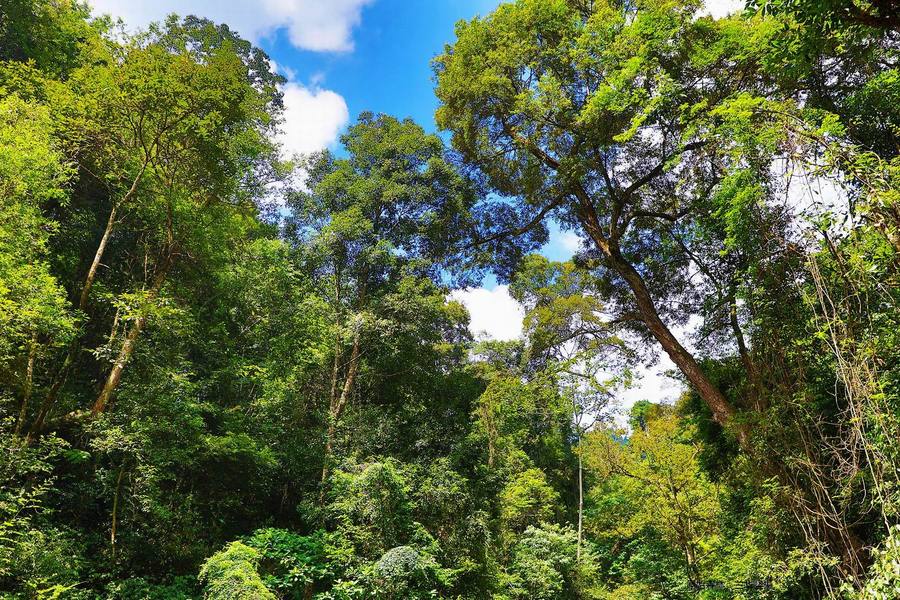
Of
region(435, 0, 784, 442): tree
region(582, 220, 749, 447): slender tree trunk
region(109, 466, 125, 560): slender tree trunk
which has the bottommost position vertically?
region(109, 466, 125, 560): slender tree trunk

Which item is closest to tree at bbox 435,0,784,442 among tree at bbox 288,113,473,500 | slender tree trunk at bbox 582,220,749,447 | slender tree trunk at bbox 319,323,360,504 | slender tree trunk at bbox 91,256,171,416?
slender tree trunk at bbox 582,220,749,447

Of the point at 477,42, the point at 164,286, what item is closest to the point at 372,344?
the point at 164,286

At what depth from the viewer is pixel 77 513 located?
776 cm

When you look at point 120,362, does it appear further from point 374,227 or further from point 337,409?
point 374,227

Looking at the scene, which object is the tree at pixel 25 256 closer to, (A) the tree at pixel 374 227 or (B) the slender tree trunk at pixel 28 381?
(B) the slender tree trunk at pixel 28 381

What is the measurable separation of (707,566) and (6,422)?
14.6 m

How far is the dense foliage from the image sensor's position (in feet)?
16.3

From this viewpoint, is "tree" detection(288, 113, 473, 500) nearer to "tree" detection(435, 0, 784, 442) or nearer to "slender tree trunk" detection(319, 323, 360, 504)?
"slender tree trunk" detection(319, 323, 360, 504)

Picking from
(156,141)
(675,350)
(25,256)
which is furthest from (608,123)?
Result: (25,256)

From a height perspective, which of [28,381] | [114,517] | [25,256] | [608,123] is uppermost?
[608,123]

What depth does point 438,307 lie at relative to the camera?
36.0 feet

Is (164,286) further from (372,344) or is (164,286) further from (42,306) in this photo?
(372,344)

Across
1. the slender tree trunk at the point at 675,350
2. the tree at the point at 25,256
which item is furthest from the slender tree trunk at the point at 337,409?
the slender tree trunk at the point at 675,350

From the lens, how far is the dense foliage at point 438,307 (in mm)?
4957
